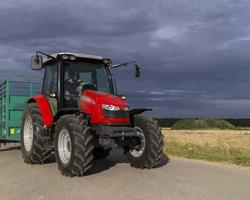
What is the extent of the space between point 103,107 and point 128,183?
7.03ft

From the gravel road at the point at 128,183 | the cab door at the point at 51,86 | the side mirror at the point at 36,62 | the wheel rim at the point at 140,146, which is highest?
the side mirror at the point at 36,62

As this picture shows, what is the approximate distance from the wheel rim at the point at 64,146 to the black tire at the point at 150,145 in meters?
1.81

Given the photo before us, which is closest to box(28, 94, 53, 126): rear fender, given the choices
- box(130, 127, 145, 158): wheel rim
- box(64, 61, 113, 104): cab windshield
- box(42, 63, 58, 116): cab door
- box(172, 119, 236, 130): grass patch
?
box(42, 63, 58, 116): cab door

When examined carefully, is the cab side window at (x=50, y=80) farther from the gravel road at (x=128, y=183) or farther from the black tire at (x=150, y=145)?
the black tire at (x=150, y=145)

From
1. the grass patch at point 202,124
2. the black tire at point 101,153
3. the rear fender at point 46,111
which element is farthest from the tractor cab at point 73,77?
the grass patch at point 202,124

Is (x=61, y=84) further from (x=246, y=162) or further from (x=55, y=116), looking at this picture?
→ (x=246, y=162)

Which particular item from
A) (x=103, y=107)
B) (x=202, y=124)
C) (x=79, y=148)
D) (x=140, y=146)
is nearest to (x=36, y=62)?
(x=103, y=107)

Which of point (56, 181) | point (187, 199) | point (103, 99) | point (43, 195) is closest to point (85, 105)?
point (103, 99)

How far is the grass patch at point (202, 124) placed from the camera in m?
52.1

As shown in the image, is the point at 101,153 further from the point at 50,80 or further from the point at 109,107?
the point at 109,107

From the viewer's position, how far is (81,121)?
10.4 meters

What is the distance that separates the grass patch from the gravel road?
40.2 meters

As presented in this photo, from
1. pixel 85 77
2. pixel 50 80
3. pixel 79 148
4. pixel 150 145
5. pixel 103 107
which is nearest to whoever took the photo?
pixel 79 148

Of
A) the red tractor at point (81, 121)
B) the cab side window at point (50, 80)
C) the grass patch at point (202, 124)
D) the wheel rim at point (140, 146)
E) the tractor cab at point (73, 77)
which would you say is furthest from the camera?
the grass patch at point (202, 124)
